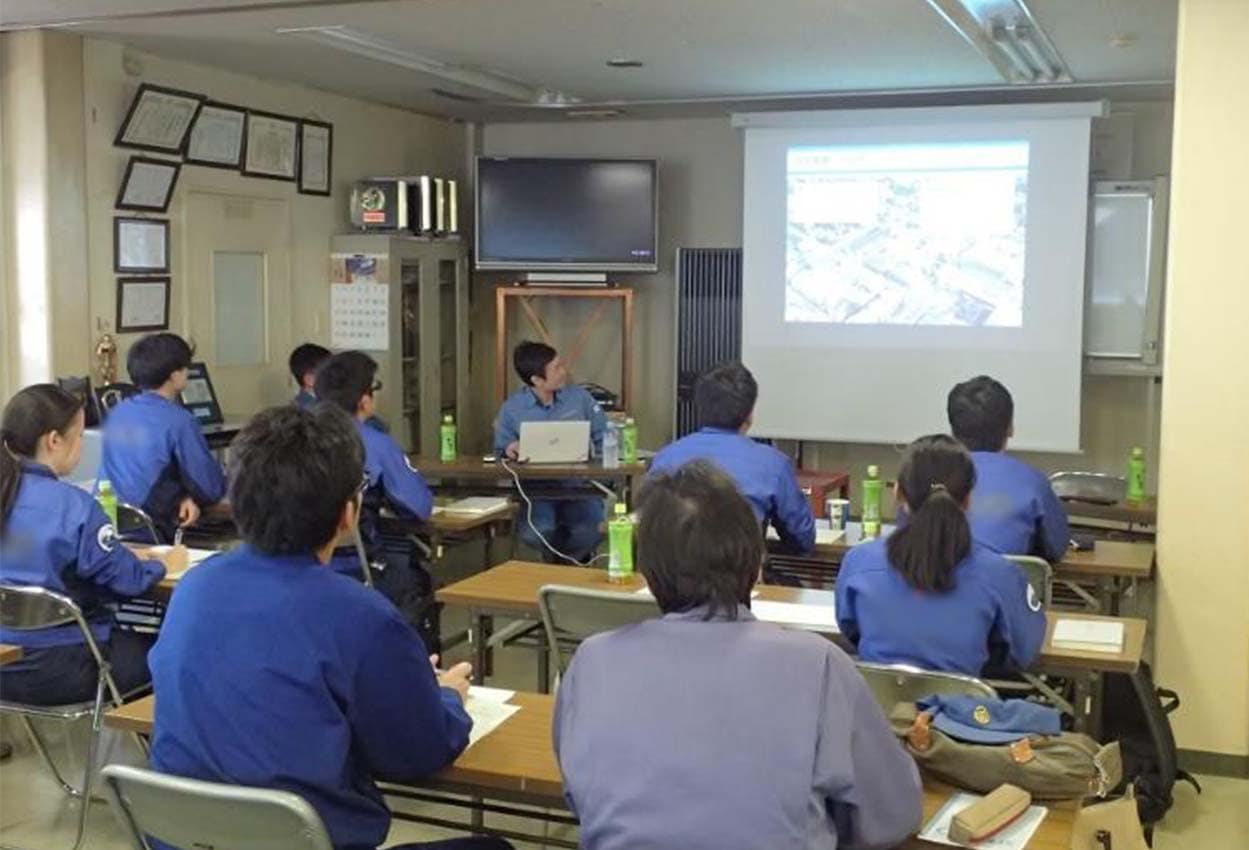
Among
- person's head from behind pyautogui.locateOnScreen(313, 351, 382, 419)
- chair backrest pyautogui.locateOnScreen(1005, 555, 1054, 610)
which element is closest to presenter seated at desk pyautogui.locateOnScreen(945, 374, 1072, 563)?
chair backrest pyautogui.locateOnScreen(1005, 555, 1054, 610)

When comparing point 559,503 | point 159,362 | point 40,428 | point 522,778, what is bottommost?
point 559,503

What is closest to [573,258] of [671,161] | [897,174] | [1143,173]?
[671,161]

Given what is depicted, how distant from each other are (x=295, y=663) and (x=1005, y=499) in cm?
242

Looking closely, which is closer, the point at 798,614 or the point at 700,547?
the point at 700,547

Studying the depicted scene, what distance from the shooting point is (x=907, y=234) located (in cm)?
683

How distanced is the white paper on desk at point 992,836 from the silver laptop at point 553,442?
3.76m

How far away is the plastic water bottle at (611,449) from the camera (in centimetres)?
566

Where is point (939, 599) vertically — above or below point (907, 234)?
below

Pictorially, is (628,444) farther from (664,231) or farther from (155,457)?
(664,231)

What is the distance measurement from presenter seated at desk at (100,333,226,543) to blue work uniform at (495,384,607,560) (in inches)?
58.4

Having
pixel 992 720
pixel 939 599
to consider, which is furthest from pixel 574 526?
pixel 992 720

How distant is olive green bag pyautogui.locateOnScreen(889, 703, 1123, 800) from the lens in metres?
2.02

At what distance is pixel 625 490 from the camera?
5719mm

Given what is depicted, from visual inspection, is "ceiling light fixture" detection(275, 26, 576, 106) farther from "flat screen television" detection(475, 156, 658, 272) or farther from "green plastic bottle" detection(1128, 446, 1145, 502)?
"green plastic bottle" detection(1128, 446, 1145, 502)
